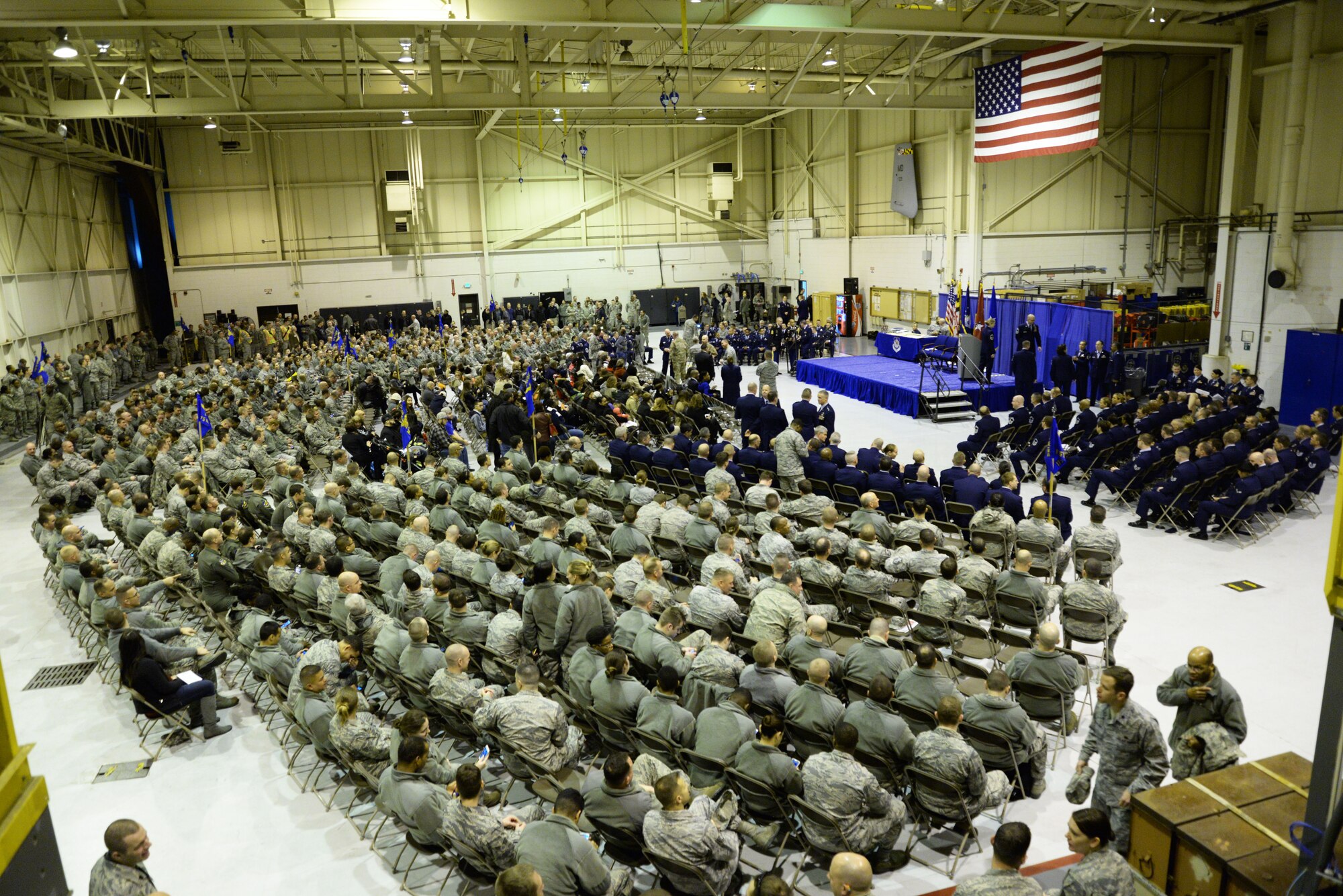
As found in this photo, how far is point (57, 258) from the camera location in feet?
83.6

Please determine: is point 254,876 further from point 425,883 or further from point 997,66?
point 997,66

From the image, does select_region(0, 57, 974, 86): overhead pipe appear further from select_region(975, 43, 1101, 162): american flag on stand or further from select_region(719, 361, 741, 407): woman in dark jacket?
select_region(719, 361, 741, 407): woman in dark jacket

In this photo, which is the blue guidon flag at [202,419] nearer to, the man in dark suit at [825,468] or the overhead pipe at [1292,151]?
the man in dark suit at [825,468]

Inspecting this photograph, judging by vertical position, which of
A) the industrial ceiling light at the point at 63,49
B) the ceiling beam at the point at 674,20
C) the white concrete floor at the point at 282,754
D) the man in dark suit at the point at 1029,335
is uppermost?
the ceiling beam at the point at 674,20

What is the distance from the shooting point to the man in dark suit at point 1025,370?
19.1 meters

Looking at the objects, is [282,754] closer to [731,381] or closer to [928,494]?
[928,494]

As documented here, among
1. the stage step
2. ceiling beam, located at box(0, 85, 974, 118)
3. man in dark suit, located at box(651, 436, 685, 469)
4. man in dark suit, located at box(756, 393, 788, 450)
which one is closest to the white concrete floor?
man in dark suit, located at box(756, 393, 788, 450)

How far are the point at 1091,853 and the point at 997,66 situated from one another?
21.2 meters

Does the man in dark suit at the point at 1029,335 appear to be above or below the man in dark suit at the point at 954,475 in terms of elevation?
above

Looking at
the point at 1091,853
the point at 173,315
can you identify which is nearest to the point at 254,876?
the point at 1091,853

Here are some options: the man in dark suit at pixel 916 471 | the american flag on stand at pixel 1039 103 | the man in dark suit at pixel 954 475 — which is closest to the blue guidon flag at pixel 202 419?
the man in dark suit at pixel 916 471

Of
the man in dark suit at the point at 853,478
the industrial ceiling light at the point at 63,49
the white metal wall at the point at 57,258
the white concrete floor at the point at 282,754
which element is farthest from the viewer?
the white metal wall at the point at 57,258

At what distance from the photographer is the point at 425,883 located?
571 centimetres

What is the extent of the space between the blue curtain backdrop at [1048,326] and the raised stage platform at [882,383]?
2.89 feet
